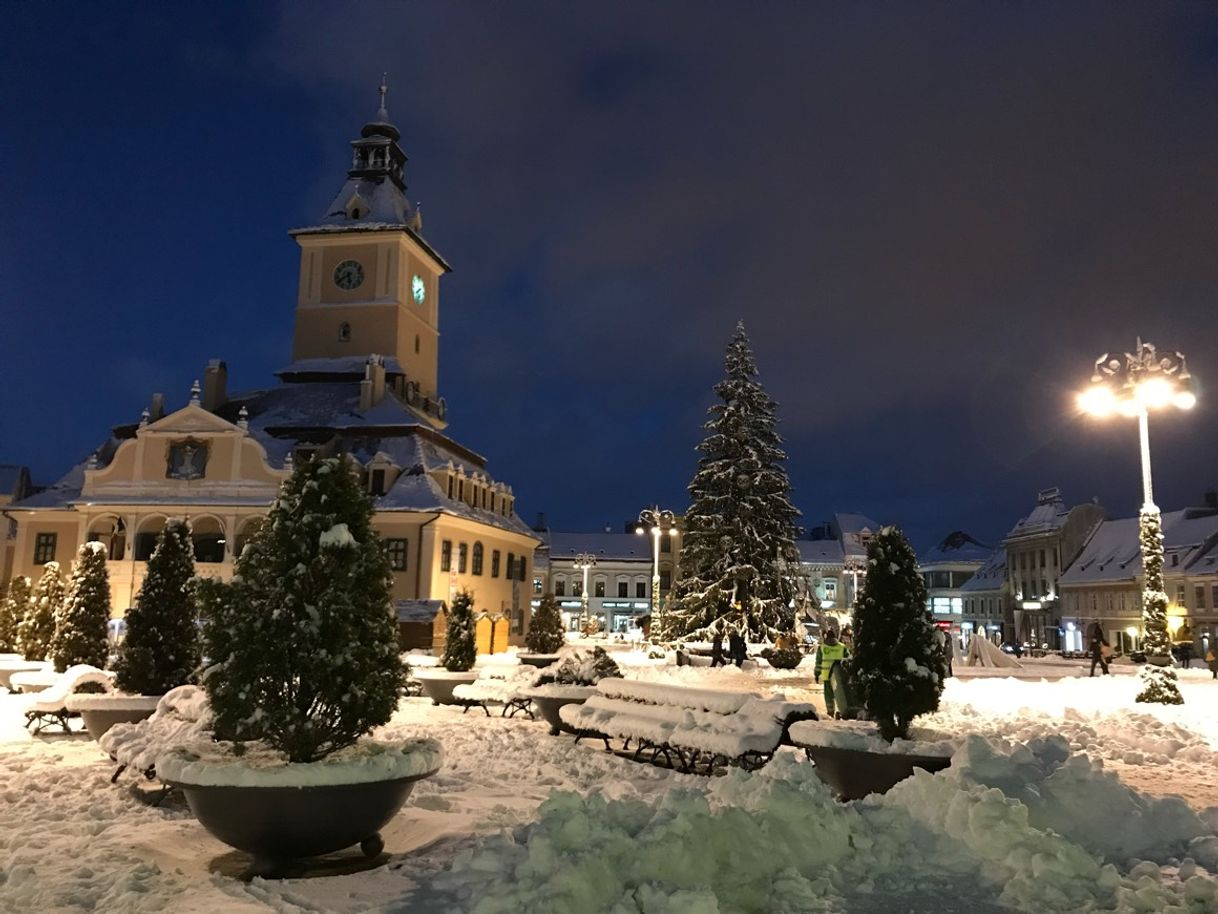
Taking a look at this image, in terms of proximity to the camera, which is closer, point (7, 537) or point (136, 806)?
point (136, 806)

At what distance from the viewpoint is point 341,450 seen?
4094cm

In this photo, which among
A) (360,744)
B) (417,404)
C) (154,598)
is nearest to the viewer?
(360,744)

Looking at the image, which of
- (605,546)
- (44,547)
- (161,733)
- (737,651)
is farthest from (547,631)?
(605,546)

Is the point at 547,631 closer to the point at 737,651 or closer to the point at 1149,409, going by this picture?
the point at 737,651

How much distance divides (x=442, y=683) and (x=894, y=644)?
41.1 feet

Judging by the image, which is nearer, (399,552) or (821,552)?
(399,552)

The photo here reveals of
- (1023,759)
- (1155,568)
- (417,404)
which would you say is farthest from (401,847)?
(417,404)

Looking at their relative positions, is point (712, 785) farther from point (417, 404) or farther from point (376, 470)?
point (417, 404)

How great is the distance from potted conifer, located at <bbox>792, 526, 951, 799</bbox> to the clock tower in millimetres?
43402

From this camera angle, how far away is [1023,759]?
7820 mm

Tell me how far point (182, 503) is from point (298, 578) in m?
39.4

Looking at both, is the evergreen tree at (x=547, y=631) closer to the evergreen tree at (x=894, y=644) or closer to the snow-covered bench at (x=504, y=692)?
the snow-covered bench at (x=504, y=692)

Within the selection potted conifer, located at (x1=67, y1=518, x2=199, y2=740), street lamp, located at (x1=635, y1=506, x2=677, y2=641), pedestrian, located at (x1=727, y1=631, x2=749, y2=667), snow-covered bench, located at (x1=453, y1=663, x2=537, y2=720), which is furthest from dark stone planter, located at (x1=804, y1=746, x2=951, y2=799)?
street lamp, located at (x1=635, y1=506, x2=677, y2=641)

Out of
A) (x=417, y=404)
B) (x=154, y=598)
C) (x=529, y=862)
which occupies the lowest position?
(x=529, y=862)
